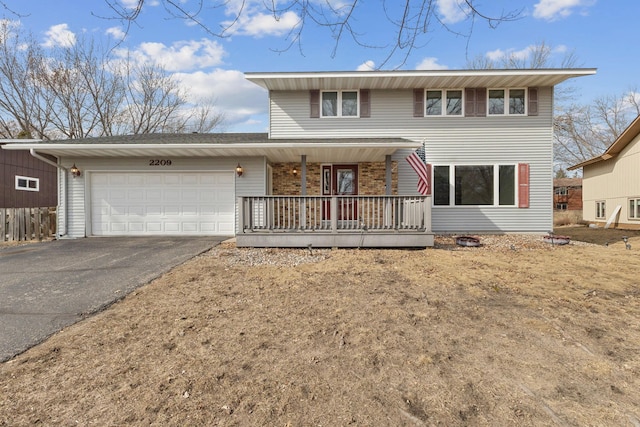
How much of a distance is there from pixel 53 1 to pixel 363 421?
397 cm

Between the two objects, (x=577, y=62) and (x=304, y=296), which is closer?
(x=304, y=296)

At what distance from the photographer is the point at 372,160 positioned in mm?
10273

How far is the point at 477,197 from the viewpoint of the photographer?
995cm

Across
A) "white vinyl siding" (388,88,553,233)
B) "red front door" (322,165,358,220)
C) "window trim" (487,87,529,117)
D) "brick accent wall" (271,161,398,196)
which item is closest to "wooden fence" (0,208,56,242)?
"brick accent wall" (271,161,398,196)

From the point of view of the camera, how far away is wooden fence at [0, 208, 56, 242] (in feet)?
30.4

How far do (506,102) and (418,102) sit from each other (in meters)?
2.74

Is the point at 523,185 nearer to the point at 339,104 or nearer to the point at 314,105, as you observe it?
the point at 339,104

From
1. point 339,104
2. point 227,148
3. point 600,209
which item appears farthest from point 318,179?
point 600,209

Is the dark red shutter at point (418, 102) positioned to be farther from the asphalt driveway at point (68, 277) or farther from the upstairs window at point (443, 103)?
the asphalt driveway at point (68, 277)

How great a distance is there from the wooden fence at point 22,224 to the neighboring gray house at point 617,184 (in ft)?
71.9

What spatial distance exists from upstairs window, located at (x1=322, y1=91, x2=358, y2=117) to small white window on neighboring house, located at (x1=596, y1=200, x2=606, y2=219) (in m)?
15.4

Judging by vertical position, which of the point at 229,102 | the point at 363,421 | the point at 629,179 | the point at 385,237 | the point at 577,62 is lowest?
the point at 363,421

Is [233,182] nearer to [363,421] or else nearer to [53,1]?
[53,1]

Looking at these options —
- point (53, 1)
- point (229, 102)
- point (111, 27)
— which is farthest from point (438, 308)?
point (229, 102)
